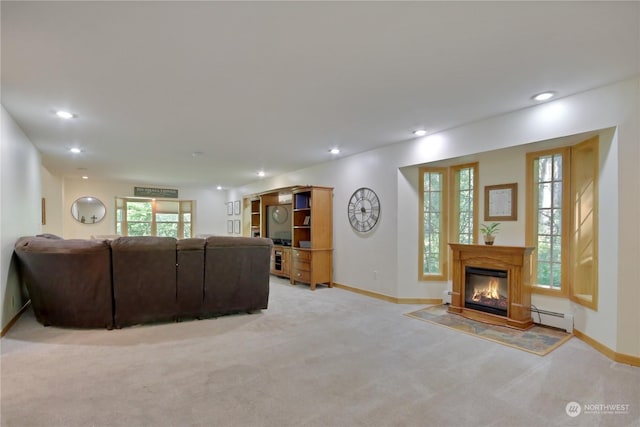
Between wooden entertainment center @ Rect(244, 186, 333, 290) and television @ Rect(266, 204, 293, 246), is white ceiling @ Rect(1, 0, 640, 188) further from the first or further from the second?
television @ Rect(266, 204, 293, 246)

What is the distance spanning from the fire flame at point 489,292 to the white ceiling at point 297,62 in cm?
213

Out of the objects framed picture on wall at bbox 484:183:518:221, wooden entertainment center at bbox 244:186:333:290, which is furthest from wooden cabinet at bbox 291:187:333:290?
framed picture on wall at bbox 484:183:518:221

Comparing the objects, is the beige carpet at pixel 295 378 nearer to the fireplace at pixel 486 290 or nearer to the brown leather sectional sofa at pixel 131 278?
the brown leather sectional sofa at pixel 131 278

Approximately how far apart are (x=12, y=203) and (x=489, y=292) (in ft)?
19.4

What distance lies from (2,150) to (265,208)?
5089 millimetres

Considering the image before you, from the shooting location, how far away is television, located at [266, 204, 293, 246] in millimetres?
7195

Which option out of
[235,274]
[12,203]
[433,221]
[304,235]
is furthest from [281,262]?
[12,203]

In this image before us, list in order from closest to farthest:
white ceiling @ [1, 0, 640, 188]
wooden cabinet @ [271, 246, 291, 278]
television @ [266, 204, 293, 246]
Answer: white ceiling @ [1, 0, 640, 188] < wooden cabinet @ [271, 246, 291, 278] < television @ [266, 204, 293, 246]

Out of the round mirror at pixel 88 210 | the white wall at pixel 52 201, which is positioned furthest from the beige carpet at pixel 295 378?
the round mirror at pixel 88 210

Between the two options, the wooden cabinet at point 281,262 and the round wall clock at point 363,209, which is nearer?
the round wall clock at point 363,209

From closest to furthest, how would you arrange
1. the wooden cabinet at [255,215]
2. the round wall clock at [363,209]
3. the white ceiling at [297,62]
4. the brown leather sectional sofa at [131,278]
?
the white ceiling at [297,62] → the brown leather sectional sofa at [131,278] → the round wall clock at [363,209] → the wooden cabinet at [255,215]

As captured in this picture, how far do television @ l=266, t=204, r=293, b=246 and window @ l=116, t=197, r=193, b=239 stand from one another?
449 cm

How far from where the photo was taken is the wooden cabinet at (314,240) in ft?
19.8

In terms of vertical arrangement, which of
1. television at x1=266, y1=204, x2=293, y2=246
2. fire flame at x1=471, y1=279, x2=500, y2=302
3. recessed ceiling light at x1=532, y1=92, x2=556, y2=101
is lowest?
fire flame at x1=471, y1=279, x2=500, y2=302
